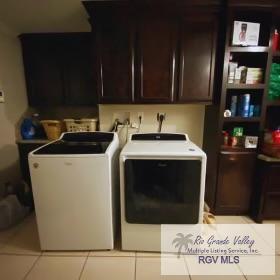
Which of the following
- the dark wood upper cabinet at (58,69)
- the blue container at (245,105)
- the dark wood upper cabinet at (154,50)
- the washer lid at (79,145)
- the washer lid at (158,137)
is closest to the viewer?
the washer lid at (79,145)

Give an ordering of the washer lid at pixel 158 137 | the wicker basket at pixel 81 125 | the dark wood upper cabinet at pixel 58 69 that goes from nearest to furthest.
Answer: the washer lid at pixel 158 137 → the wicker basket at pixel 81 125 → the dark wood upper cabinet at pixel 58 69

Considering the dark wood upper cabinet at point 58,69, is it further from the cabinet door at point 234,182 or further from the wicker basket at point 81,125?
the cabinet door at point 234,182

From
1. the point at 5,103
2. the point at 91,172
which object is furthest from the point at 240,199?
the point at 5,103

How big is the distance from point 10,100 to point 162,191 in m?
2.04

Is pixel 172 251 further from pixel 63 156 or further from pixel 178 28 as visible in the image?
pixel 178 28

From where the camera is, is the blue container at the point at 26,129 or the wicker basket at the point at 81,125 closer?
the wicker basket at the point at 81,125

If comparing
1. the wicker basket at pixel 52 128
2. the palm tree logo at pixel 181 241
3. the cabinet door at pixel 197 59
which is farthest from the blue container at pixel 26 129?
the palm tree logo at pixel 181 241

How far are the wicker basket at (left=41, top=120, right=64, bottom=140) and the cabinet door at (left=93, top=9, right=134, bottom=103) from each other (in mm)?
696

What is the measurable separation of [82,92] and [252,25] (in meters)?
1.97

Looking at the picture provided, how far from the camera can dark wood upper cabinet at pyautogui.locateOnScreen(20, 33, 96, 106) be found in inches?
90.7

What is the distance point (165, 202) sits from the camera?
60.4 inches

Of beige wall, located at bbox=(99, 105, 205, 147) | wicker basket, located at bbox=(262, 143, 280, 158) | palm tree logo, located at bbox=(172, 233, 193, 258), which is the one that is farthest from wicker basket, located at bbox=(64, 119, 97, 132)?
wicker basket, located at bbox=(262, 143, 280, 158)

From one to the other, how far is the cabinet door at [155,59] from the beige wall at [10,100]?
1522mm

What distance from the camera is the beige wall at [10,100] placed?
7.00 feet
